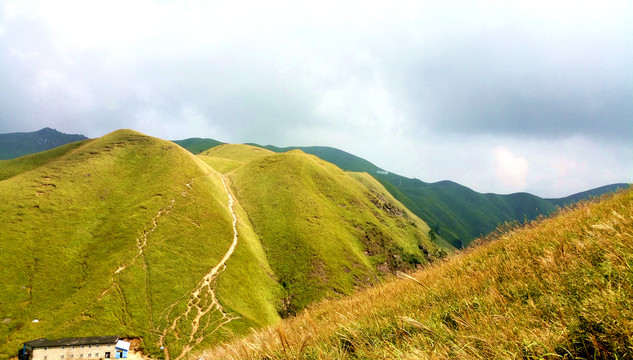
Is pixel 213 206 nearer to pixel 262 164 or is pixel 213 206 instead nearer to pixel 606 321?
pixel 262 164

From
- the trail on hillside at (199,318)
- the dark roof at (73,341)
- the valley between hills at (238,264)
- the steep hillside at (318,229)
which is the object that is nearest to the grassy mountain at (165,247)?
the trail on hillside at (199,318)

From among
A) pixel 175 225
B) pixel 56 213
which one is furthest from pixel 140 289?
pixel 56 213

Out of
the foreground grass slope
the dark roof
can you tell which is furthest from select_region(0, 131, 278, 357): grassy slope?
the foreground grass slope

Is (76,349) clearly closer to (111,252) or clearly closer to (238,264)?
(111,252)

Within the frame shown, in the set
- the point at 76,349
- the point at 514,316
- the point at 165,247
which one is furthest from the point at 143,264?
the point at 514,316

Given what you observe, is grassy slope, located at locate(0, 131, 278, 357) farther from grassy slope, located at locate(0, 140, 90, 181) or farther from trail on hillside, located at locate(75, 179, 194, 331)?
grassy slope, located at locate(0, 140, 90, 181)

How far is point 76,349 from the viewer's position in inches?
1618

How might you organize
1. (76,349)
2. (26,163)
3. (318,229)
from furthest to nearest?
(26,163) → (318,229) → (76,349)

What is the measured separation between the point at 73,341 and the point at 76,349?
1374 mm

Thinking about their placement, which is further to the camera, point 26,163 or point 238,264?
point 26,163

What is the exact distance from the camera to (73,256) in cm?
5997

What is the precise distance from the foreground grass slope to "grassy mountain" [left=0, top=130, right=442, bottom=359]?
41.6 m

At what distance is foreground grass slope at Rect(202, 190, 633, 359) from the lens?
2.10m

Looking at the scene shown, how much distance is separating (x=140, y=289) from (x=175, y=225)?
2145cm
